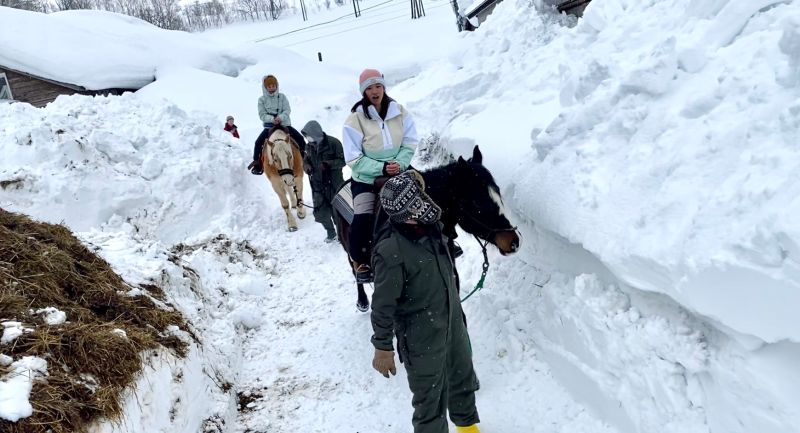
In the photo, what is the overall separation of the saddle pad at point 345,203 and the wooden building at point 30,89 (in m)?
20.6

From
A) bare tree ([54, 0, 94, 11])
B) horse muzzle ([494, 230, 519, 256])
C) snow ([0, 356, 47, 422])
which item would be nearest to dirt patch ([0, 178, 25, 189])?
snow ([0, 356, 47, 422])

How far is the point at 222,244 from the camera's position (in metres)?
7.61

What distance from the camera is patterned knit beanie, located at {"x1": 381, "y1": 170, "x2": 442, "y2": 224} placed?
2.78 meters

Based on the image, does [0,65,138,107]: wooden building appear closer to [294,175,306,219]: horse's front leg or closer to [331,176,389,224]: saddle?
[294,175,306,219]: horse's front leg

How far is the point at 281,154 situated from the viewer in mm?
9195

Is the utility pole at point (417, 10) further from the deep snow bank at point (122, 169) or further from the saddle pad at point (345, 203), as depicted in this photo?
the saddle pad at point (345, 203)

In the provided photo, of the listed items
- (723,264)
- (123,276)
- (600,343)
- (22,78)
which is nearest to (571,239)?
(600,343)

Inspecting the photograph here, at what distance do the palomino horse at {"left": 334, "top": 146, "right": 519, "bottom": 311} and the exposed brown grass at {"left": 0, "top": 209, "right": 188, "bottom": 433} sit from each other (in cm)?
234

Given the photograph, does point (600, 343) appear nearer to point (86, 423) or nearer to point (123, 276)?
point (86, 423)

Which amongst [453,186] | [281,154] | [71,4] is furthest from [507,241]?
[71,4]

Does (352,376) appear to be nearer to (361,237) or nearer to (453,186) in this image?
(361,237)

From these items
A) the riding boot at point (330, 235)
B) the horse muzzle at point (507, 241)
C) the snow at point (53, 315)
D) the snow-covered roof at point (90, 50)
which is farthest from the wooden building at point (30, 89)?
the horse muzzle at point (507, 241)

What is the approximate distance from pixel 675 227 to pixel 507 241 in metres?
1.11

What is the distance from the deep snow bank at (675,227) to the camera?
2223 mm
